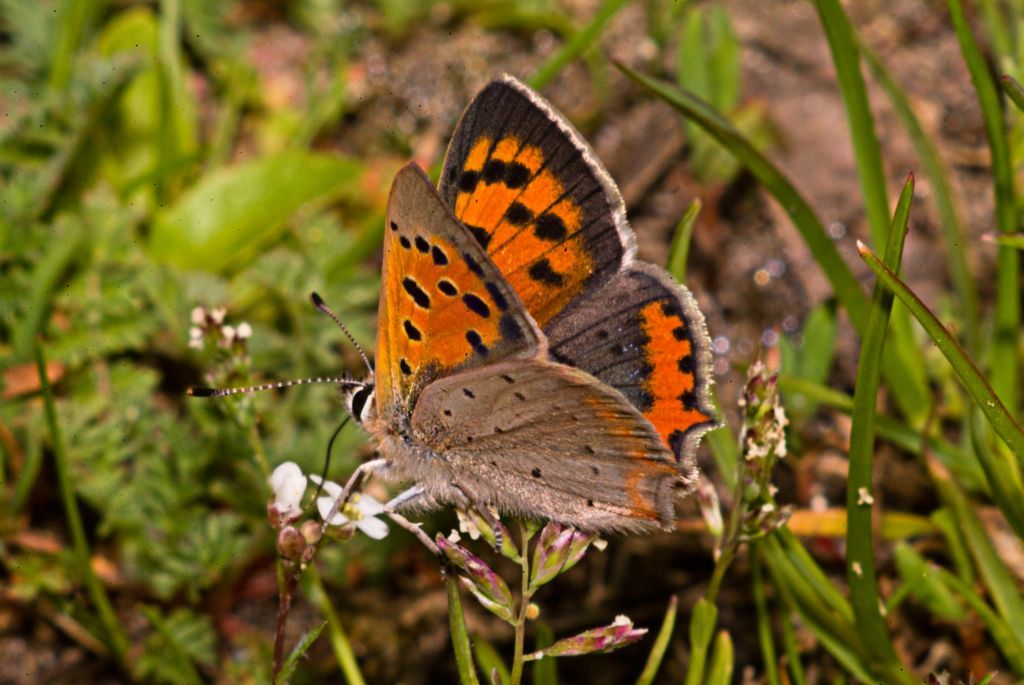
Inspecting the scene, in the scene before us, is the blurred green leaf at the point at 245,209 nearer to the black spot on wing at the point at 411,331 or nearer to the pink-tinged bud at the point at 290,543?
the black spot on wing at the point at 411,331

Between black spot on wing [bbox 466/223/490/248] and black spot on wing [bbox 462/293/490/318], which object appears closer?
black spot on wing [bbox 462/293/490/318]

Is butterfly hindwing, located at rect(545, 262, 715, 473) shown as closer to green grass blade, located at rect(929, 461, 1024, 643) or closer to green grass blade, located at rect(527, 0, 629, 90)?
green grass blade, located at rect(527, 0, 629, 90)

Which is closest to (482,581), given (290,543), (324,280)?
(290,543)

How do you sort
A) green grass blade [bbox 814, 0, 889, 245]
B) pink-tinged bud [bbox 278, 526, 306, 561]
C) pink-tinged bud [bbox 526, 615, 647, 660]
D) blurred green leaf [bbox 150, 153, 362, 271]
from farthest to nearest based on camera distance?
blurred green leaf [bbox 150, 153, 362, 271], green grass blade [bbox 814, 0, 889, 245], pink-tinged bud [bbox 278, 526, 306, 561], pink-tinged bud [bbox 526, 615, 647, 660]

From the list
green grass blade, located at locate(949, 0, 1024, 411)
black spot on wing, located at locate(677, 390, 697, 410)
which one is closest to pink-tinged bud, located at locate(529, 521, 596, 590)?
black spot on wing, located at locate(677, 390, 697, 410)

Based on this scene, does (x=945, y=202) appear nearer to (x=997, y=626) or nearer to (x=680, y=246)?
(x=680, y=246)

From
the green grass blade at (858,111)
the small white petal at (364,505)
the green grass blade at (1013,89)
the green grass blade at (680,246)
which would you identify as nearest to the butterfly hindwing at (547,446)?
the small white petal at (364,505)
